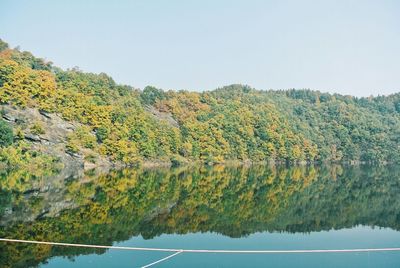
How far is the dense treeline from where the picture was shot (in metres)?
74.2

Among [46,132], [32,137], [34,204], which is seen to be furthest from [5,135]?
[34,204]

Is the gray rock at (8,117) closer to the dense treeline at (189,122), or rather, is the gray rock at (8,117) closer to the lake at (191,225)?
the dense treeline at (189,122)

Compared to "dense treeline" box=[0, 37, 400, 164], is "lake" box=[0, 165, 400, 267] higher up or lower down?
lower down

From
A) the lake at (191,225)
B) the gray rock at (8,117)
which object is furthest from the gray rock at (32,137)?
the lake at (191,225)

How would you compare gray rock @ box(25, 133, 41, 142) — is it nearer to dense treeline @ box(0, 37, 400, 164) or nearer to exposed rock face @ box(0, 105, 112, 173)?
exposed rock face @ box(0, 105, 112, 173)

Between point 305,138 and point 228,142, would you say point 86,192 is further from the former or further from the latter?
point 305,138

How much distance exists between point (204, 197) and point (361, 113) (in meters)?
143

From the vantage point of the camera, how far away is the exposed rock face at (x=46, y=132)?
63.3m

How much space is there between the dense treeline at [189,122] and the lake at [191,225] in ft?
124

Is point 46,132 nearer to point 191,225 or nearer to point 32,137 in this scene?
point 32,137

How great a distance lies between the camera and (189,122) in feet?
360

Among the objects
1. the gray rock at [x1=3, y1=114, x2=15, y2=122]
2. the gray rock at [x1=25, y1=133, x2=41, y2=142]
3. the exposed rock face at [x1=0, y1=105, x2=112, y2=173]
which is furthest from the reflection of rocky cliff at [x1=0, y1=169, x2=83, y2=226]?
the gray rock at [x1=3, y1=114, x2=15, y2=122]

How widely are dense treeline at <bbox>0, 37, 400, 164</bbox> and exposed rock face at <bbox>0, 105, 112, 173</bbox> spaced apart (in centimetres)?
140

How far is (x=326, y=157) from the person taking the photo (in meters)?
135
